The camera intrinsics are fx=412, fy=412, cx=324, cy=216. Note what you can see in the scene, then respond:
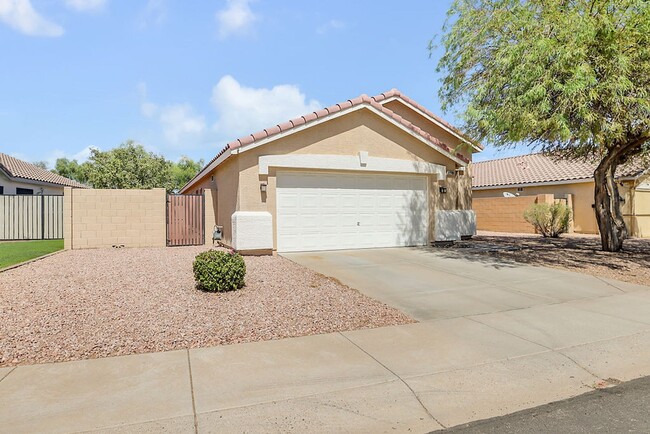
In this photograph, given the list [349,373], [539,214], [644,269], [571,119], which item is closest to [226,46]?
[571,119]

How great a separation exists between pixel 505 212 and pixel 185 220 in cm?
1830

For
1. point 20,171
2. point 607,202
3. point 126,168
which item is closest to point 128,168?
point 126,168

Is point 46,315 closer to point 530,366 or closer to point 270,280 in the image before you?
point 270,280

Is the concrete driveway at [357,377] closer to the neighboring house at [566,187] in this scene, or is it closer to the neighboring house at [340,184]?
the neighboring house at [340,184]

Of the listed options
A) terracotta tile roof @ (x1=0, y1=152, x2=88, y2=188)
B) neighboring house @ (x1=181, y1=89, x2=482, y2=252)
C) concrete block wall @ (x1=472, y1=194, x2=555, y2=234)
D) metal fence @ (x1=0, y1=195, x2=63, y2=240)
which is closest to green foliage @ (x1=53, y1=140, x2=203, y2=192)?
terracotta tile roof @ (x1=0, y1=152, x2=88, y2=188)

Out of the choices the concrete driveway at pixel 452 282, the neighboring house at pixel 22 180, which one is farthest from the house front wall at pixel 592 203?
the neighboring house at pixel 22 180

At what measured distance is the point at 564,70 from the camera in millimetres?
9484

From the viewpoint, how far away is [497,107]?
35.3 feet

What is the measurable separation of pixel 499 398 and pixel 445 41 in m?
11.2

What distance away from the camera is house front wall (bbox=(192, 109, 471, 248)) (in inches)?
479

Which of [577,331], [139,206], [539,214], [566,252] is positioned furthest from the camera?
[539,214]

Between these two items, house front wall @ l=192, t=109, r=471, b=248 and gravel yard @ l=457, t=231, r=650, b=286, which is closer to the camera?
gravel yard @ l=457, t=231, r=650, b=286

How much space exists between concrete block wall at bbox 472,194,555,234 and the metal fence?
23134 millimetres

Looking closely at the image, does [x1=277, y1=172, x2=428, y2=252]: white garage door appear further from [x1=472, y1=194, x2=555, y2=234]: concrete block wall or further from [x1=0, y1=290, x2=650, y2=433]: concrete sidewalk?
[x1=472, y1=194, x2=555, y2=234]: concrete block wall
